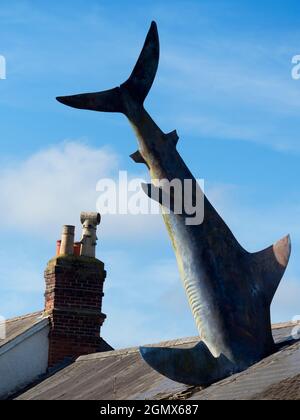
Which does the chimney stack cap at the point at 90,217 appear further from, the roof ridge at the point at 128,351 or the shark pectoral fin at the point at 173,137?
the shark pectoral fin at the point at 173,137

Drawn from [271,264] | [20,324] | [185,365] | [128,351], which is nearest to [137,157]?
[271,264]

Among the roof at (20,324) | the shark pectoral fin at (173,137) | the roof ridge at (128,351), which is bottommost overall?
the roof ridge at (128,351)

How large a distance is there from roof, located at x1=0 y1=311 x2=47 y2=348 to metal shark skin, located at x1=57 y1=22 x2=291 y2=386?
6.51m

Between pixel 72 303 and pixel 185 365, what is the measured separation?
24.1ft

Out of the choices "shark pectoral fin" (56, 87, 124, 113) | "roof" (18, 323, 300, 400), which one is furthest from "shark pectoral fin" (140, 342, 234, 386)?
"shark pectoral fin" (56, 87, 124, 113)

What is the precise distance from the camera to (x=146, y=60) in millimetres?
16109

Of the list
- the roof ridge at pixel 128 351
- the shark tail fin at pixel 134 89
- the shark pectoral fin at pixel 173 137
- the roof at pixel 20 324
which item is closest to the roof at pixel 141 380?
the roof ridge at pixel 128 351

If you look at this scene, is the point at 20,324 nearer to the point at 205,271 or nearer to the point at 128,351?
the point at 128,351

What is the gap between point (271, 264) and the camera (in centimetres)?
1560

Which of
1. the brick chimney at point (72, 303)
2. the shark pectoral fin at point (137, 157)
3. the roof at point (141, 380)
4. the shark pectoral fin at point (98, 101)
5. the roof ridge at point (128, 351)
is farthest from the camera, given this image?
the brick chimney at point (72, 303)

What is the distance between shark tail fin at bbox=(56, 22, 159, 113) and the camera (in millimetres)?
15844

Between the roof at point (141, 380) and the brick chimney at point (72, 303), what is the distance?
2.36 ft

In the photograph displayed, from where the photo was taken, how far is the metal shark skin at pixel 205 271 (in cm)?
1491

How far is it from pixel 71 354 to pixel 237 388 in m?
8.31
